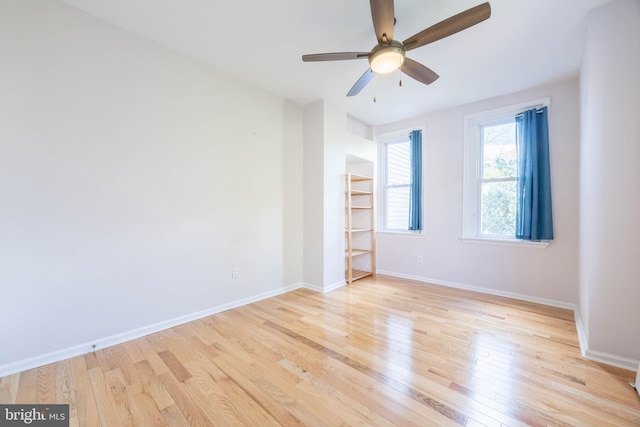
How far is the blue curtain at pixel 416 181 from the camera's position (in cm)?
432

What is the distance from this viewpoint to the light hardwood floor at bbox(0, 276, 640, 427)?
149cm

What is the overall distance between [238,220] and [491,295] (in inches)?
142

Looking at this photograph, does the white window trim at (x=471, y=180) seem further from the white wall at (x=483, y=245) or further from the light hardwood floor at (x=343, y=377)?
the light hardwood floor at (x=343, y=377)

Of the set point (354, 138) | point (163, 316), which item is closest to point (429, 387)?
point (163, 316)

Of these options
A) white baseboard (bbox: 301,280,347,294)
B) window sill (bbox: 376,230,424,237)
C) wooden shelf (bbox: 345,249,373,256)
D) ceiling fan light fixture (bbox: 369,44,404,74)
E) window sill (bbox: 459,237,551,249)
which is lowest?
white baseboard (bbox: 301,280,347,294)

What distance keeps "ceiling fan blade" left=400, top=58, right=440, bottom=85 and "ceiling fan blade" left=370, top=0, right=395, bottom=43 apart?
352 mm

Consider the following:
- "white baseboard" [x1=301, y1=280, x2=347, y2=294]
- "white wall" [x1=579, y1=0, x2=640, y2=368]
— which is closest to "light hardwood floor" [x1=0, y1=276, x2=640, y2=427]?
"white wall" [x1=579, y1=0, x2=640, y2=368]

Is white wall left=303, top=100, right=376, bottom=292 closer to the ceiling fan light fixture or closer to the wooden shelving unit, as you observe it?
the wooden shelving unit

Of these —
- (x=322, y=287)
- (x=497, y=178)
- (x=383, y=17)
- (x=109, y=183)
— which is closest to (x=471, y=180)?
(x=497, y=178)

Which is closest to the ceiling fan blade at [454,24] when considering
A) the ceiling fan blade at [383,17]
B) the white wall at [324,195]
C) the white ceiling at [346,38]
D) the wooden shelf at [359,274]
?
the ceiling fan blade at [383,17]

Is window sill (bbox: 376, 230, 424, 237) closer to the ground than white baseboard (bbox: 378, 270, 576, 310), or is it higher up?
higher up

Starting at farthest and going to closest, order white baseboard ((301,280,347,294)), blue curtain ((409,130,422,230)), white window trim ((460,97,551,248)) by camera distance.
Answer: blue curtain ((409,130,422,230)) < white window trim ((460,97,551,248)) < white baseboard ((301,280,347,294))

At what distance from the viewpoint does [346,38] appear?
7.93ft

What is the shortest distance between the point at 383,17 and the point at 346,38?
0.80 meters
